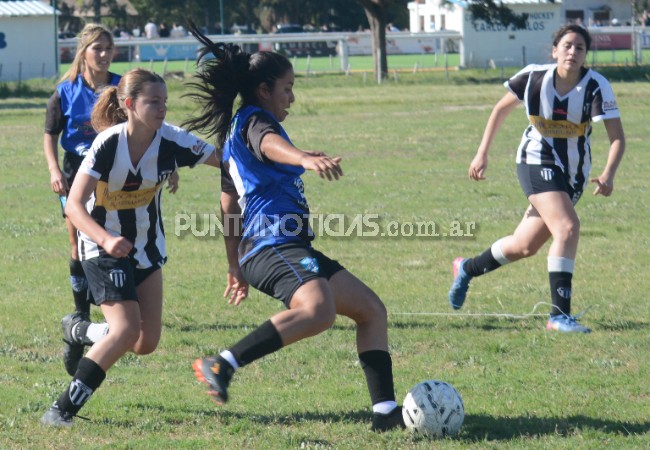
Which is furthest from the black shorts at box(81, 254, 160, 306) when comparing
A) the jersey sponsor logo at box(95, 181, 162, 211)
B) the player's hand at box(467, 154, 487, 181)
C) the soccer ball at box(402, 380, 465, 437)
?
the player's hand at box(467, 154, 487, 181)

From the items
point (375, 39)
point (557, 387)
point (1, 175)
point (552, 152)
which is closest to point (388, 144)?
point (1, 175)

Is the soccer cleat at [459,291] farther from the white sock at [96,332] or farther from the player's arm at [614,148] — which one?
the white sock at [96,332]

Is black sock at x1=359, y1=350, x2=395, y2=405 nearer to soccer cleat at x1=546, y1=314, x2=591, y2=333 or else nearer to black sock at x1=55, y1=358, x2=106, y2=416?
black sock at x1=55, y1=358, x2=106, y2=416

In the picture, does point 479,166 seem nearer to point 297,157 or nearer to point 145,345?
point 145,345

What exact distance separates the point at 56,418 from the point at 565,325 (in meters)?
3.29

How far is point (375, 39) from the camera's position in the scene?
43.2 metres

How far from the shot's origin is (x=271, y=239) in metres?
4.74

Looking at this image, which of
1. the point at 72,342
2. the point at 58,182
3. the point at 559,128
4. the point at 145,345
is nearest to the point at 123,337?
the point at 145,345

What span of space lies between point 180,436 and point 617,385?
2.25 meters

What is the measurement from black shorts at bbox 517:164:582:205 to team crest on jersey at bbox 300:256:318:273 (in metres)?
2.66

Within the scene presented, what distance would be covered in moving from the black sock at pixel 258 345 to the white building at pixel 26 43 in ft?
147

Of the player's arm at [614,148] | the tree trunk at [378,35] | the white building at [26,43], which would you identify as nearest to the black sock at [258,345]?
the player's arm at [614,148]

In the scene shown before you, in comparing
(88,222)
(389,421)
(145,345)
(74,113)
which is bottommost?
(389,421)

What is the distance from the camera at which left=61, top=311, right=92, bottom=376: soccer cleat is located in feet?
18.0
